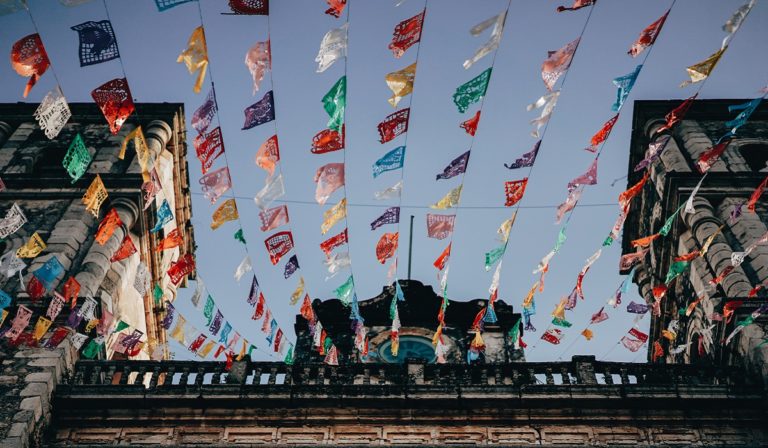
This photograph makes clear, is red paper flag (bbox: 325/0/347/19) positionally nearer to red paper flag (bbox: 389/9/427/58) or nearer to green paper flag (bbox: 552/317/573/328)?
red paper flag (bbox: 389/9/427/58)

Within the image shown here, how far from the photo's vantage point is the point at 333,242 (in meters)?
14.2

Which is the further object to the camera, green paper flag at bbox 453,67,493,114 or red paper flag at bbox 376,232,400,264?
red paper flag at bbox 376,232,400,264

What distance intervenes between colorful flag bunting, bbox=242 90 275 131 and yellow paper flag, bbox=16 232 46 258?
16.3 ft

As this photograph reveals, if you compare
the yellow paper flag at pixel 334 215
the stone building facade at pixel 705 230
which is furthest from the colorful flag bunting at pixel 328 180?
the stone building facade at pixel 705 230

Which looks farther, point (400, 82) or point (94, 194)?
Result: point (94, 194)

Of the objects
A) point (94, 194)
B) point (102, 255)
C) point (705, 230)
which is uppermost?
point (705, 230)

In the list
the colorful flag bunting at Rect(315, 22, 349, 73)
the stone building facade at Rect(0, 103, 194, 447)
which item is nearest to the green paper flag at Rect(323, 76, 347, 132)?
the colorful flag bunting at Rect(315, 22, 349, 73)

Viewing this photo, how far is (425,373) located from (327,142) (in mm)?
4452

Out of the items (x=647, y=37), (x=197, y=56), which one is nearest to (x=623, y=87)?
(x=647, y=37)

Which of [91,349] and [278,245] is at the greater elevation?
[278,245]

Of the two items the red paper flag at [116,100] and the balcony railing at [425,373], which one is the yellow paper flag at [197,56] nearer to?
the red paper flag at [116,100]

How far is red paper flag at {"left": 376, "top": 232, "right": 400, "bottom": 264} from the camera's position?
14.6 meters

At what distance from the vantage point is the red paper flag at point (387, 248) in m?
14.6

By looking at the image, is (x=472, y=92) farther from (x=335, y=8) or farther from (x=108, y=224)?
(x=108, y=224)
